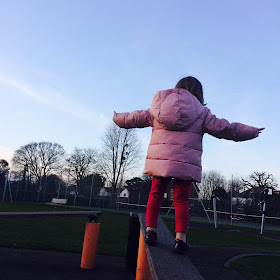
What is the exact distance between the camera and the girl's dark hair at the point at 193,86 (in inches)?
118

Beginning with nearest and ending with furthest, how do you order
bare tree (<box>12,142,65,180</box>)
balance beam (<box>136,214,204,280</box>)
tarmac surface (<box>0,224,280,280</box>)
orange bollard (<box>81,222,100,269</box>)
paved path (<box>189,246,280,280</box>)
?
balance beam (<box>136,214,204,280</box>)
tarmac surface (<box>0,224,280,280</box>)
orange bollard (<box>81,222,100,269</box>)
paved path (<box>189,246,280,280</box>)
bare tree (<box>12,142,65,180</box>)

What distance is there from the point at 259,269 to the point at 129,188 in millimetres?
54075

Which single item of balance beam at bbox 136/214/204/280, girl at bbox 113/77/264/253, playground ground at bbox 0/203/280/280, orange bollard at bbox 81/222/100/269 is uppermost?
girl at bbox 113/77/264/253

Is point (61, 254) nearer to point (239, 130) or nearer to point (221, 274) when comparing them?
point (221, 274)

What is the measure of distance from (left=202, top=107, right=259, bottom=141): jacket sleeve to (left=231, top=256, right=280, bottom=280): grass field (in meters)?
2.04

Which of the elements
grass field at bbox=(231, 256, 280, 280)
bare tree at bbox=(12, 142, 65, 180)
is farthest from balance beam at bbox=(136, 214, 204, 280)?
bare tree at bbox=(12, 142, 65, 180)

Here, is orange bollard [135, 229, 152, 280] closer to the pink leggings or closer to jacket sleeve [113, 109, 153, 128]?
the pink leggings

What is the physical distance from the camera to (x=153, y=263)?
2064mm

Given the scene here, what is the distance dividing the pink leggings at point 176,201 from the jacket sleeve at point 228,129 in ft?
1.82

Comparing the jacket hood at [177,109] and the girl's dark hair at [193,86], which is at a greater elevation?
the girl's dark hair at [193,86]

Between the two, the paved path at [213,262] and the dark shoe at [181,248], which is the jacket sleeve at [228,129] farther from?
the paved path at [213,262]

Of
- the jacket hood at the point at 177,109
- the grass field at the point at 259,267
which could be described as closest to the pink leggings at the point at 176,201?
the jacket hood at the point at 177,109

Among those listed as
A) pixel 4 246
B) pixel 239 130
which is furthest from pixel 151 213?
pixel 4 246

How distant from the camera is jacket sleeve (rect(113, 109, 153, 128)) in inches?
117
